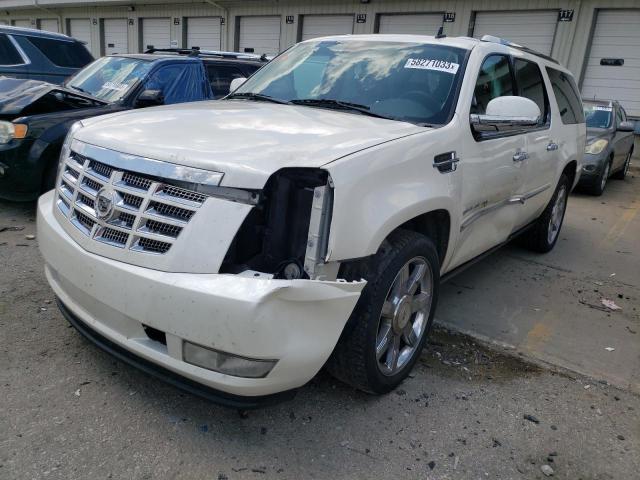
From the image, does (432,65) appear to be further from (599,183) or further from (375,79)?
(599,183)

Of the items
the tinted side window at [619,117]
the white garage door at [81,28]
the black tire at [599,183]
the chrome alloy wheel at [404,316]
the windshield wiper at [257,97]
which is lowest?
the black tire at [599,183]

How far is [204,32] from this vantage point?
20922 millimetres

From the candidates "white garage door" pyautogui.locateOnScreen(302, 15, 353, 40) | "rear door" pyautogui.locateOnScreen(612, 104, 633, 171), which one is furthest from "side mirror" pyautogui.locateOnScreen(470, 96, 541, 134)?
"white garage door" pyautogui.locateOnScreen(302, 15, 353, 40)

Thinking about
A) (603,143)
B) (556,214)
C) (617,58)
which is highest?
(617,58)

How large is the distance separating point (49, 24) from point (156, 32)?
923 cm

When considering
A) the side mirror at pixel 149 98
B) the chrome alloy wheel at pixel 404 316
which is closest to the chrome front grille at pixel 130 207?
the chrome alloy wheel at pixel 404 316

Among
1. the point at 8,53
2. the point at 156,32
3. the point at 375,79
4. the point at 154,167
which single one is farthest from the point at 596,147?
the point at 156,32

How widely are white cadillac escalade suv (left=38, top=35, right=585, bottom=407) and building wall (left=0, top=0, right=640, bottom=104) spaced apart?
1205 cm

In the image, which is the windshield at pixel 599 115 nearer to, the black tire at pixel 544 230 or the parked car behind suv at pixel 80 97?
the black tire at pixel 544 230

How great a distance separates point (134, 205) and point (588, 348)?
311 cm

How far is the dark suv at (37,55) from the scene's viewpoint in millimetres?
8789

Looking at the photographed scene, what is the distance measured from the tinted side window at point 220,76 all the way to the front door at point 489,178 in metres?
4.05

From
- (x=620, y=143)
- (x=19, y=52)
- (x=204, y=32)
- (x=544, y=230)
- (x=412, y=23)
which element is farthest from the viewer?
(x=204, y=32)

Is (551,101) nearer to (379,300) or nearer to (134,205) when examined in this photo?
(379,300)
